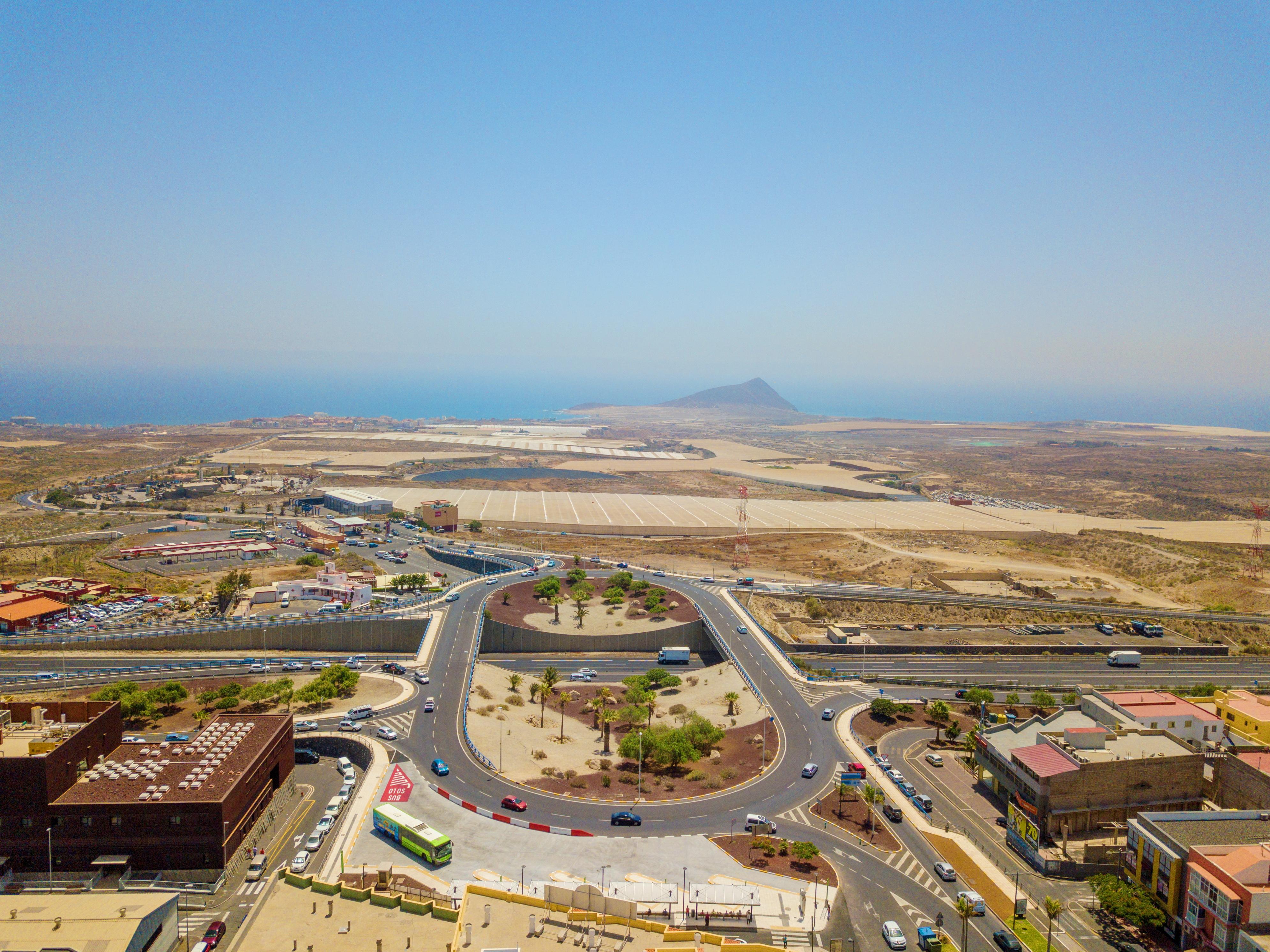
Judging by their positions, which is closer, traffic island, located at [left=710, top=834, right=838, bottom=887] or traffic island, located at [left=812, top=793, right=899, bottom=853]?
traffic island, located at [left=710, top=834, right=838, bottom=887]

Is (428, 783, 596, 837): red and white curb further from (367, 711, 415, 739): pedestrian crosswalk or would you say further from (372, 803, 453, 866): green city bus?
(367, 711, 415, 739): pedestrian crosswalk

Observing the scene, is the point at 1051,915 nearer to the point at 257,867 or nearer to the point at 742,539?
the point at 257,867

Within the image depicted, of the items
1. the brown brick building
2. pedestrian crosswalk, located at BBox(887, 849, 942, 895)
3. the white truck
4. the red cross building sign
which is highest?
the brown brick building

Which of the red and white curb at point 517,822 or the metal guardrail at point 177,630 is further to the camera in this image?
the metal guardrail at point 177,630

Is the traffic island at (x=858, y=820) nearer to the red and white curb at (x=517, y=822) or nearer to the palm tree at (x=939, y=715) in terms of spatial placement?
the red and white curb at (x=517, y=822)

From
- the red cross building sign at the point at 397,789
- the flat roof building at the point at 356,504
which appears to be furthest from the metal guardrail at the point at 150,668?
the flat roof building at the point at 356,504

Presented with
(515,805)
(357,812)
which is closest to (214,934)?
(357,812)

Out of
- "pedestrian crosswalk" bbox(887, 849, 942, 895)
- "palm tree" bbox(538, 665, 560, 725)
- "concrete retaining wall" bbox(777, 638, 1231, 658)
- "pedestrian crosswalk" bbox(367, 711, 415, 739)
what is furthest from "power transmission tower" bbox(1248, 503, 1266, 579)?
"pedestrian crosswalk" bbox(367, 711, 415, 739)
